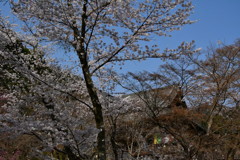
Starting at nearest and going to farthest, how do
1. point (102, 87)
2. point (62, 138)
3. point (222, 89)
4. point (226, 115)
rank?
point (62, 138)
point (102, 87)
point (222, 89)
point (226, 115)

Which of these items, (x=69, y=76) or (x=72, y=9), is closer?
(x=72, y=9)

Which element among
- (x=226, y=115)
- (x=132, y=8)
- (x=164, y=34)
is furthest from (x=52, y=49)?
(x=226, y=115)

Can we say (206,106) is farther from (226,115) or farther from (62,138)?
(62,138)

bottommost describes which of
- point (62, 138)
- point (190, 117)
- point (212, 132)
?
point (62, 138)

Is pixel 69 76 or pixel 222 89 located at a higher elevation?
pixel 222 89

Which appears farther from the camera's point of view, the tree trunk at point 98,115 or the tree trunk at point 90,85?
the tree trunk at point 90,85

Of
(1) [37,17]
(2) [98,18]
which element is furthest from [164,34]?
(1) [37,17]

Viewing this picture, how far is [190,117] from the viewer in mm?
10867

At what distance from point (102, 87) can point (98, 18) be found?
3.86 m

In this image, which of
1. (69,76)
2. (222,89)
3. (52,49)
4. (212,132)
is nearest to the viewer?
(52,49)

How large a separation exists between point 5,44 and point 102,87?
4.08 metres

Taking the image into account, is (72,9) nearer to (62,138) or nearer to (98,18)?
(98,18)

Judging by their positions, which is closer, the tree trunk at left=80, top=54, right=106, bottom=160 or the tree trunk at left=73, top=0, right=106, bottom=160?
the tree trunk at left=80, top=54, right=106, bottom=160

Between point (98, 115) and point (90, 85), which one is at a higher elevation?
point (90, 85)
